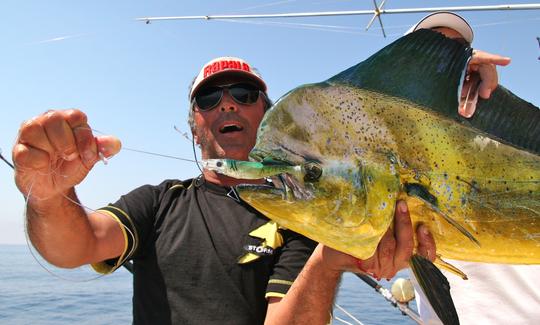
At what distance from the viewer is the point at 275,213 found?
1.66 meters

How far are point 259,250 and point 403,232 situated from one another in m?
1.14

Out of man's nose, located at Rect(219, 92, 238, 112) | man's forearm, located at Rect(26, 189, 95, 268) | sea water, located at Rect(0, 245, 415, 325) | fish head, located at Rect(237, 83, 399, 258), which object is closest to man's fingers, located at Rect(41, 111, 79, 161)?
man's forearm, located at Rect(26, 189, 95, 268)

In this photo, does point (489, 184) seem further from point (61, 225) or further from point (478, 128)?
point (61, 225)

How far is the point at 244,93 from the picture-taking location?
355 cm

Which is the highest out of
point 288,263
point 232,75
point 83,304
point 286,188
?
point 232,75

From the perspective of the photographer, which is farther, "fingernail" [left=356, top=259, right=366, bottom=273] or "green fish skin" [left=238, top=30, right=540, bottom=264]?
"fingernail" [left=356, top=259, right=366, bottom=273]

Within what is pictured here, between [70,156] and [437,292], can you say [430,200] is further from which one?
[70,156]

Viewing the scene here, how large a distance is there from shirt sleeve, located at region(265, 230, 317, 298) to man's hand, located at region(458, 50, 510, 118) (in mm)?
1306

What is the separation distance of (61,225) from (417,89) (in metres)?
2.04

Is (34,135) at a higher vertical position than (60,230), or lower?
higher

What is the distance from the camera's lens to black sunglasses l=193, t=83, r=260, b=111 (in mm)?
3521

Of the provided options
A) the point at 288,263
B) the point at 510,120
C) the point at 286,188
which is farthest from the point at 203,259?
the point at 510,120

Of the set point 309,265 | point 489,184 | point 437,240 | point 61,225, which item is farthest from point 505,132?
point 61,225

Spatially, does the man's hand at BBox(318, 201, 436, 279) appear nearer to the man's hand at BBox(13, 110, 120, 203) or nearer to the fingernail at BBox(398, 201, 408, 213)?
the fingernail at BBox(398, 201, 408, 213)
